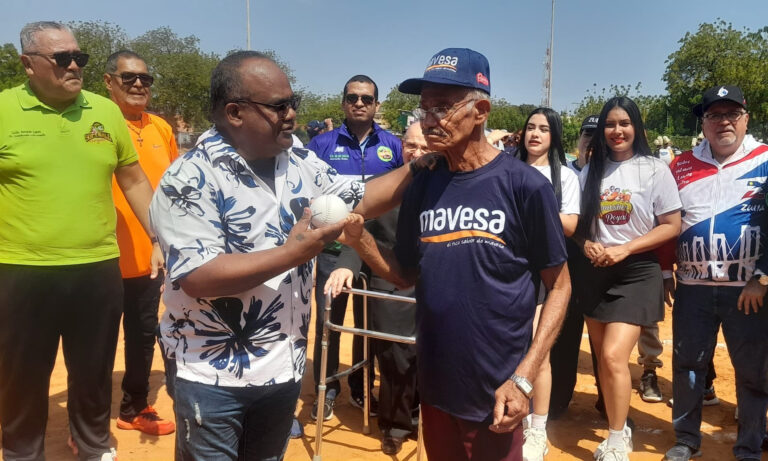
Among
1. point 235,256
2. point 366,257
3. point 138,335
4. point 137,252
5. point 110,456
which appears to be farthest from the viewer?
point 138,335

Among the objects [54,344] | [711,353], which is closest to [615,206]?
[711,353]

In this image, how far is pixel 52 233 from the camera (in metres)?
3.39

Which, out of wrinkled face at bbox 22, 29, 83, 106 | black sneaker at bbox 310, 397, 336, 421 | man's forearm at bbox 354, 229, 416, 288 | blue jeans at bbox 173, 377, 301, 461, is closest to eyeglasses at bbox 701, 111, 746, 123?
man's forearm at bbox 354, 229, 416, 288

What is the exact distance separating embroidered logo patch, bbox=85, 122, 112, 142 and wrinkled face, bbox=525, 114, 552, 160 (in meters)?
3.04

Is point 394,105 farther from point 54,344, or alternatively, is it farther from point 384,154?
point 54,344

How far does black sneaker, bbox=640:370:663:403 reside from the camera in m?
5.47

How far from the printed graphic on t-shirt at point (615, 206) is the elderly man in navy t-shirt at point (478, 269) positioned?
210 cm

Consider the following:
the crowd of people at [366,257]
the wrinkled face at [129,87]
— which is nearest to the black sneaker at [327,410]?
the crowd of people at [366,257]

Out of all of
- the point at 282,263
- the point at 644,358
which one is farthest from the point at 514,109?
the point at 282,263

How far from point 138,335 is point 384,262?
2907mm

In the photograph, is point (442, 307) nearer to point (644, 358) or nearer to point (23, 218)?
point (23, 218)

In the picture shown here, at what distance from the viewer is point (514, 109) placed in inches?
2482

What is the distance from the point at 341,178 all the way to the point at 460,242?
655 millimetres

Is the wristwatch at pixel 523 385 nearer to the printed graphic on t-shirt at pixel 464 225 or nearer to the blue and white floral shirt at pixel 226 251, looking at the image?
the printed graphic on t-shirt at pixel 464 225
